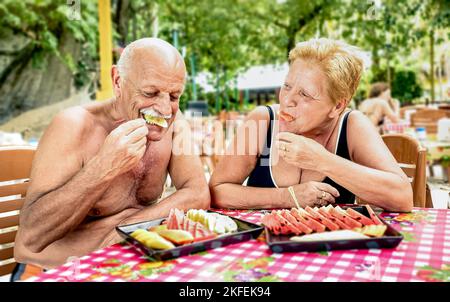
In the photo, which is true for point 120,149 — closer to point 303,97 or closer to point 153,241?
point 153,241

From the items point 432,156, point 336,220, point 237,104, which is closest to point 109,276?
point 336,220

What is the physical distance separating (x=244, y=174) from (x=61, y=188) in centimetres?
97

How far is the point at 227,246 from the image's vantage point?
1590 millimetres

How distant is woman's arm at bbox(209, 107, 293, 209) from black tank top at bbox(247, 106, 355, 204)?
28mm

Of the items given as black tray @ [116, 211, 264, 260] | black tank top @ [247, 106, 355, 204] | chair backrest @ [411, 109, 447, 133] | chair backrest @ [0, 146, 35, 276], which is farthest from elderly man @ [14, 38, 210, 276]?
chair backrest @ [411, 109, 447, 133]

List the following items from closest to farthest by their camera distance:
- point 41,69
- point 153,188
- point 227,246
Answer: point 227,246 < point 153,188 < point 41,69

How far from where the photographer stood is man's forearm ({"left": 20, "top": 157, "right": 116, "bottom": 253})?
1856 millimetres

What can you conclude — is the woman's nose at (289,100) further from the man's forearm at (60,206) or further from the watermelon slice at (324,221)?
the man's forearm at (60,206)

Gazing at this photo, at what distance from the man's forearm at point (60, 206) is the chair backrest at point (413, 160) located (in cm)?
191

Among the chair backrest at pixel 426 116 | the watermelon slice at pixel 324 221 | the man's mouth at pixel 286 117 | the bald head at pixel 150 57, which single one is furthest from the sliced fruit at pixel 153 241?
the chair backrest at pixel 426 116

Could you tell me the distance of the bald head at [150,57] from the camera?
79.7 inches

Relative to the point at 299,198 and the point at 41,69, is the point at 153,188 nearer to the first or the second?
the point at 299,198

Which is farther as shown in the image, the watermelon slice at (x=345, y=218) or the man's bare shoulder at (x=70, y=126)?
the man's bare shoulder at (x=70, y=126)

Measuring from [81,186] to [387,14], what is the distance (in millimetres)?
11645
